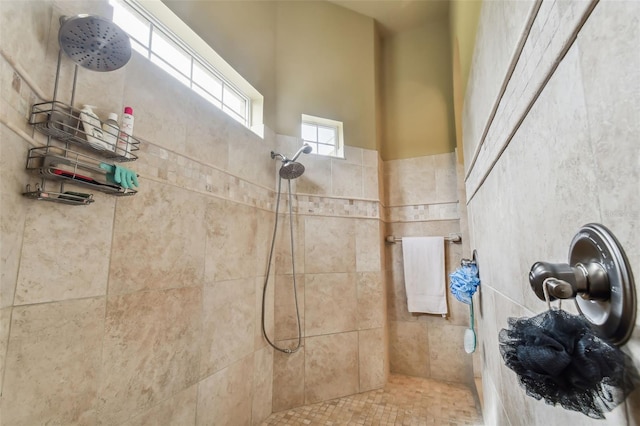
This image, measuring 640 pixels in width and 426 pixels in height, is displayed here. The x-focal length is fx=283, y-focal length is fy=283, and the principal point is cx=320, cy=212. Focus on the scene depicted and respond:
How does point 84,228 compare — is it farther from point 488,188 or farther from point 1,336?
point 488,188

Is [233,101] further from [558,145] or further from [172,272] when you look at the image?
[558,145]

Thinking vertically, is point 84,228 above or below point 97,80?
below

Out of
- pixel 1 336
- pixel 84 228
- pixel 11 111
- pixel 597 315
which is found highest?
pixel 11 111

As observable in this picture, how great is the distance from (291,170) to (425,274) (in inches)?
63.4

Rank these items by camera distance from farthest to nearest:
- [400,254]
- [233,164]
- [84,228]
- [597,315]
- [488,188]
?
[400,254]
[233,164]
[488,188]
[84,228]
[597,315]

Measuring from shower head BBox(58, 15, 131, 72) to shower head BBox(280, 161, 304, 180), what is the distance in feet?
4.19

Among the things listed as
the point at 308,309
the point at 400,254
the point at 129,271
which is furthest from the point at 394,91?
the point at 129,271

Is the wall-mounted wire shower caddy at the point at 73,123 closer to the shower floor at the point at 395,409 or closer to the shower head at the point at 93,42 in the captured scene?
the shower head at the point at 93,42

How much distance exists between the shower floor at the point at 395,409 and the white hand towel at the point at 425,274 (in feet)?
2.16

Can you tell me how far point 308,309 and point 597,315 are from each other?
2.00 m

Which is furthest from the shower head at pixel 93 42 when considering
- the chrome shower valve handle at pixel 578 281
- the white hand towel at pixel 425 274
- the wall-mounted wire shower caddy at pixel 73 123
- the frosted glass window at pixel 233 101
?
the white hand towel at pixel 425 274

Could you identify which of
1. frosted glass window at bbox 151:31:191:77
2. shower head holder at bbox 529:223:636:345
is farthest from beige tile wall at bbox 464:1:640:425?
frosted glass window at bbox 151:31:191:77

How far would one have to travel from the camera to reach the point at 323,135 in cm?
268

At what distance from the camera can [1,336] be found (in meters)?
0.78
